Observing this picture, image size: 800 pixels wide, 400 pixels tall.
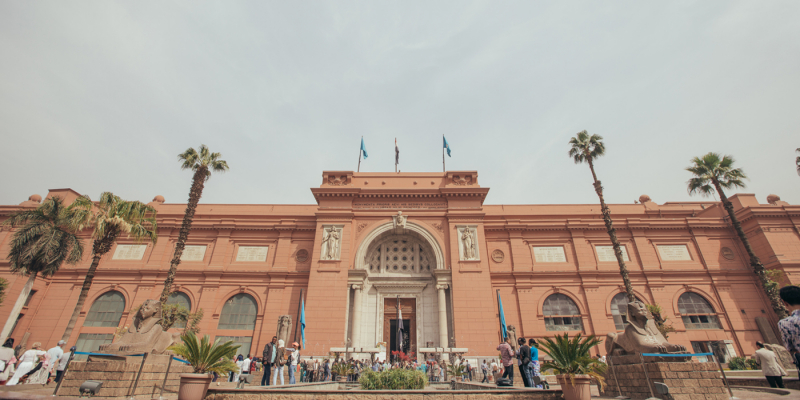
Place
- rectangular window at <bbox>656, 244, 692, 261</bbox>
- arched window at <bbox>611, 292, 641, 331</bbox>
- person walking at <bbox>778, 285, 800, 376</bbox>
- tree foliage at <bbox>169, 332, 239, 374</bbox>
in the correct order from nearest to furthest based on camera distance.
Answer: person walking at <bbox>778, 285, 800, 376</bbox> → tree foliage at <bbox>169, 332, 239, 374</bbox> → arched window at <bbox>611, 292, 641, 331</bbox> → rectangular window at <bbox>656, 244, 692, 261</bbox>

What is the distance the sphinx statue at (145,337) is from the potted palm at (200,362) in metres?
2.50

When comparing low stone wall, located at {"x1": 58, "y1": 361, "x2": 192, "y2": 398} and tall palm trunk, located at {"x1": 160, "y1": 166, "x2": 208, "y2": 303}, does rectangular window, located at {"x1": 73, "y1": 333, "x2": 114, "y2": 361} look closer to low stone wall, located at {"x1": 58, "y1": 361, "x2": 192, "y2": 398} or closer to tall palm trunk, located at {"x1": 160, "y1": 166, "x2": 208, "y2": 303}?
tall palm trunk, located at {"x1": 160, "y1": 166, "x2": 208, "y2": 303}

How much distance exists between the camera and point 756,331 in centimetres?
2088

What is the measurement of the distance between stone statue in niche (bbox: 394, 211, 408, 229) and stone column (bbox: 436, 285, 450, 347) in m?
4.33

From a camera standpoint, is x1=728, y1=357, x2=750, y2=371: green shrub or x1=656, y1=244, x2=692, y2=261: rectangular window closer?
x1=728, y1=357, x2=750, y2=371: green shrub

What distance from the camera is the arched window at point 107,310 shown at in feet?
69.7

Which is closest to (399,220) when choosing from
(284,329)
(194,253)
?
(284,329)

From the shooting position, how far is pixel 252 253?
77.5 feet

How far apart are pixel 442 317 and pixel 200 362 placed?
1470 centimetres

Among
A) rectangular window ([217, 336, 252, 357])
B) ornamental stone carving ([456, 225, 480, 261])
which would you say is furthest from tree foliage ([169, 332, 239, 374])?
ornamental stone carving ([456, 225, 480, 261])

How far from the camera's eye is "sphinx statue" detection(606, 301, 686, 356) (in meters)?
8.18

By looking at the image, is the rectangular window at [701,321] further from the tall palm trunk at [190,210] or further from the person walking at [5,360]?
the person walking at [5,360]

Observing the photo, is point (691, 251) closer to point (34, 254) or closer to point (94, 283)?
point (34, 254)

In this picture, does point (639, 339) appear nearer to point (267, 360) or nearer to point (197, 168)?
point (267, 360)
